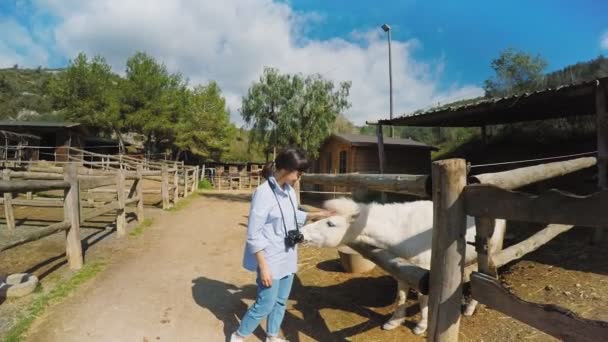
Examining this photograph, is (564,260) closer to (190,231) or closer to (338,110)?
(190,231)

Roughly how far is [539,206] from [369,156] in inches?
593

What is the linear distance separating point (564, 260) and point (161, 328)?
17.6ft

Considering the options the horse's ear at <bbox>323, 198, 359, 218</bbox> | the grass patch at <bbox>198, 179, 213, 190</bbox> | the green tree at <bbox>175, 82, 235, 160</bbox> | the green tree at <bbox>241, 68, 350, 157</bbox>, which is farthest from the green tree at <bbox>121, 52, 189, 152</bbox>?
the horse's ear at <bbox>323, 198, 359, 218</bbox>

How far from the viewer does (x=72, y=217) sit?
190 inches

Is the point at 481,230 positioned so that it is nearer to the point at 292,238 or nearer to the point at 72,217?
the point at 292,238

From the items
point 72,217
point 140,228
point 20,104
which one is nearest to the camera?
point 72,217

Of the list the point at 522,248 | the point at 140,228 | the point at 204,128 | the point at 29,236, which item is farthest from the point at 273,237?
the point at 204,128

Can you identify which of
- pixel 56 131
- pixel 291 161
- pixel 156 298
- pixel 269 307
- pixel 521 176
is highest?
pixel 56 131

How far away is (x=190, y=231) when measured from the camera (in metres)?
8.39

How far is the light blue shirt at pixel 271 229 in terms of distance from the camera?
2637 mm

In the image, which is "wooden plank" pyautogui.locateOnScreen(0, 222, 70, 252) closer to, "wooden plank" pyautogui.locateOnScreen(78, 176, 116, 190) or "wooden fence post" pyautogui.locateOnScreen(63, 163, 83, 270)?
"wooden fence post" pyautogui.locateOnScreen(63, 163, 83, 270)

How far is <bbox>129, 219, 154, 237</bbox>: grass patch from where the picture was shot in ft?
24.6

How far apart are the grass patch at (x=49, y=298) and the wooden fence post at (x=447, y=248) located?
11.4 feet

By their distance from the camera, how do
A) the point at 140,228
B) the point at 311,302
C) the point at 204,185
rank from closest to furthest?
the point at 311,302 → the point at 140,228 → the point at 204,185
